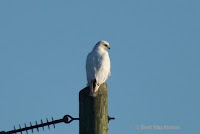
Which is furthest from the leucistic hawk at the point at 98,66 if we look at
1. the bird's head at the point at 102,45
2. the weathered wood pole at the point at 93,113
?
the weathered wood pole at the point at 93,113

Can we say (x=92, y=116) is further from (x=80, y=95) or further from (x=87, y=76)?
(x=87, y=76)

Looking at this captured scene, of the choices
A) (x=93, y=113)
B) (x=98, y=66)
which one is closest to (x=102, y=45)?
(x=98, y=66)

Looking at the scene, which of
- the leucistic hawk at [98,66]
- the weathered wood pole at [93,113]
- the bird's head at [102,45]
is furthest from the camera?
the bird's head at [102,45]

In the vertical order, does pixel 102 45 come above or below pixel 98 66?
above

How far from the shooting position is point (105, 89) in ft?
14.9

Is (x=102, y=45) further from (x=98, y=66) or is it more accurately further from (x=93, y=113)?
(x=93, y=113)

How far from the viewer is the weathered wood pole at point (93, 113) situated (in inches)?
169

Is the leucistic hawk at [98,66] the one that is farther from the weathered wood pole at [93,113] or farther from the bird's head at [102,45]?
the weathered wood pole at [93,113]

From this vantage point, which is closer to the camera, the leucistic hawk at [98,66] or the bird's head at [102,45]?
the leucistic hawk at [98,66]

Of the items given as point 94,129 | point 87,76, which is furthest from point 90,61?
point 94,129

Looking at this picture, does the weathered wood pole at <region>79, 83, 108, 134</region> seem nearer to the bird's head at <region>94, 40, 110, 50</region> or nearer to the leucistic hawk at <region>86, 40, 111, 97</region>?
the leucistic hawk at <region>86, 40, 111, 97</region>

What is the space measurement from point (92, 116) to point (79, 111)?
150 mm

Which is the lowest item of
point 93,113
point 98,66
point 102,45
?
point 93,113

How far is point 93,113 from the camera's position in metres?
4.32
